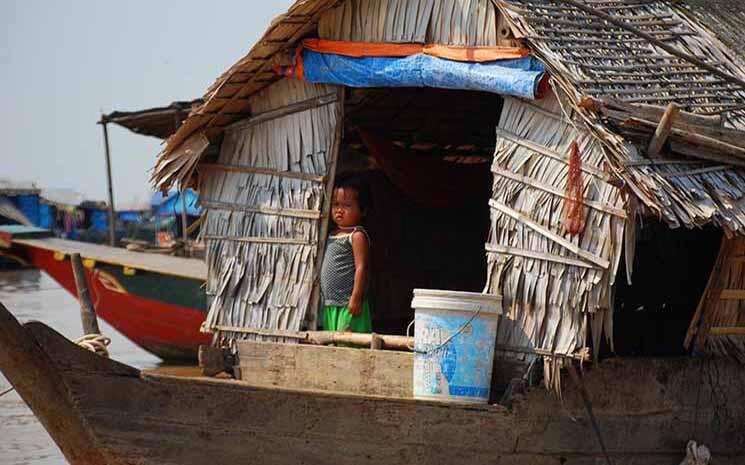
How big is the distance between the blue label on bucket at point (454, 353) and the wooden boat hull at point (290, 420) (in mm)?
125

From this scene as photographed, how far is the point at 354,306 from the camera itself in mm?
7078

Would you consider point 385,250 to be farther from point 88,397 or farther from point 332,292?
point 88,397

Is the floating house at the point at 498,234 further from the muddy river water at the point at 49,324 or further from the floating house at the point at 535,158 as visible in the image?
the muddy river water at the point at 49,324

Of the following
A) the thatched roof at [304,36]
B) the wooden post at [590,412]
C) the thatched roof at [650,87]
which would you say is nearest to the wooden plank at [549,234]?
the thatched roof at [650,87]

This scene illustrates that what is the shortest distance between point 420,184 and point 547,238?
2.93 metres

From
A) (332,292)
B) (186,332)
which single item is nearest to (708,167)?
(332,292)

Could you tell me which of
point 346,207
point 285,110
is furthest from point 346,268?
point 285,110

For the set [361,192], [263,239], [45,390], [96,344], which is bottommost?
[45,390]

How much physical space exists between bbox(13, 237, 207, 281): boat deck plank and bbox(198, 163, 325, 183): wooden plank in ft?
18.6

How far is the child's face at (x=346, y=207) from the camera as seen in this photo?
23.5 feet

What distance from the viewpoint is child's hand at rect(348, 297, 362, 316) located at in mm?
7059

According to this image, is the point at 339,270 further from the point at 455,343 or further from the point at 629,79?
the point at 629,79

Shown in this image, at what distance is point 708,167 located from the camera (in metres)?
6.14

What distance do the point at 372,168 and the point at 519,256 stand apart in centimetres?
310
